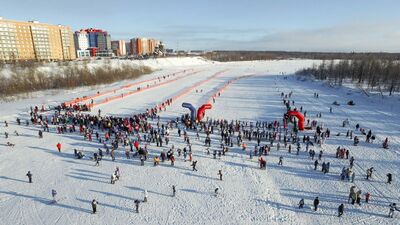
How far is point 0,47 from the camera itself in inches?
3187

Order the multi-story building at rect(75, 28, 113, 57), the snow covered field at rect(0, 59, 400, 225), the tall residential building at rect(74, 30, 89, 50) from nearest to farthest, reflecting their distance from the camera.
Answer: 1. the snow covered field at rect(0, 59, 400, 225)
2. the multi-story building at rect(75, 28, 113, 57)
3. the tall residential building at rect(74, 30, 89, 50)

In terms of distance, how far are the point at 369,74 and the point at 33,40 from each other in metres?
94.7

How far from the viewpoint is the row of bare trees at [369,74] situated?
164 feet

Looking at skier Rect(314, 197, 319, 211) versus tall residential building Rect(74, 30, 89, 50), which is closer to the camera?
skier Rect(314, 197, 319, 211)

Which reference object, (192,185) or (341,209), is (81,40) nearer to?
(192,185)

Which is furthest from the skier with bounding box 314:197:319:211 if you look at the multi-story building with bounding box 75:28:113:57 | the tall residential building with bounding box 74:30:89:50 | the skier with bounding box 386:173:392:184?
the tall residential building with bounding box 74:30:89:50

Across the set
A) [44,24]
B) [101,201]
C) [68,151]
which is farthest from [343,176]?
[44,24]

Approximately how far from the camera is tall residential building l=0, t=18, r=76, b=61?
8200 cm

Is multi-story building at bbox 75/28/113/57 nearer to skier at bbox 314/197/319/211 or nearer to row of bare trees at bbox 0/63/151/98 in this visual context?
row of bare trees at bbox 0/63/151/98

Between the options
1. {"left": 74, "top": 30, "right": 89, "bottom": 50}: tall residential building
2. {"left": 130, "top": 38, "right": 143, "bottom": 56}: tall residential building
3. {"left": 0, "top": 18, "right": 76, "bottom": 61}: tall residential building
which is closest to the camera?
{"left": 0, "top": 18, "right": 76, "bottom": 61}: tall residential building

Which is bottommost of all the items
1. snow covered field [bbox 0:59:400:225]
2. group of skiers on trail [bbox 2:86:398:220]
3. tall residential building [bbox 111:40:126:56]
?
snow covered field [bbox 0:59:400:225]

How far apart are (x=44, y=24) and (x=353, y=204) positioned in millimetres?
105326

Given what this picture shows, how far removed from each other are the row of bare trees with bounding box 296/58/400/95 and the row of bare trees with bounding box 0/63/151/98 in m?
50.5

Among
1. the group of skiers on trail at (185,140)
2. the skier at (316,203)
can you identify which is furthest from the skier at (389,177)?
the skier at (316,203)
